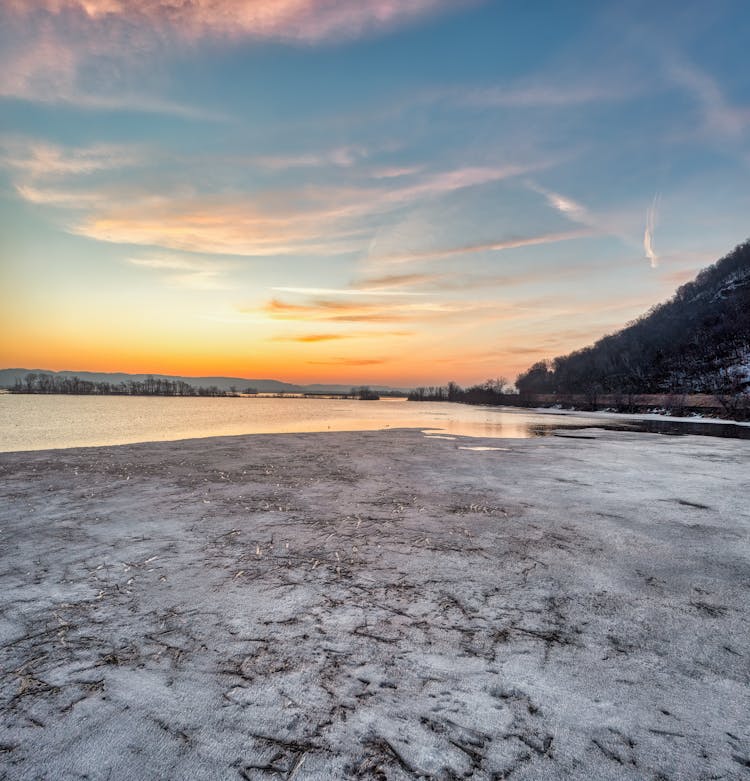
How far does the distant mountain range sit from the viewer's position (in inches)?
3455

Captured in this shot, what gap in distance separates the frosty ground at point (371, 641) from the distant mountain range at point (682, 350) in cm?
8029

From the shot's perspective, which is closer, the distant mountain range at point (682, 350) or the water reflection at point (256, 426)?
the water reflection at point (256, 426)

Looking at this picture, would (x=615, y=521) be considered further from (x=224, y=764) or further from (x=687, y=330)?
(x=687, y=330)

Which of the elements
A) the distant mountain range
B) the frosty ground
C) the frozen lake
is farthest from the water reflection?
the distant mountain range

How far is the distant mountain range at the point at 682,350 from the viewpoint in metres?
87.8

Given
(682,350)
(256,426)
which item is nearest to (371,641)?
(256,426)

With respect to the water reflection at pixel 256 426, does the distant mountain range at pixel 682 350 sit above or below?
above

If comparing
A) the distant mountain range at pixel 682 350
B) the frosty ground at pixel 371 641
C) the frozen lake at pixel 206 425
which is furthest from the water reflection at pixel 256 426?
the distant mountain range at pixel 682 350

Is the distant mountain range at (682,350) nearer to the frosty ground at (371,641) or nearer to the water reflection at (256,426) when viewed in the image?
the water reflection at (256,426)

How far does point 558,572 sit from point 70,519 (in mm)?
7252

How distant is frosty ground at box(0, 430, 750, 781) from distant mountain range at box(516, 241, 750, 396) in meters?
80.3

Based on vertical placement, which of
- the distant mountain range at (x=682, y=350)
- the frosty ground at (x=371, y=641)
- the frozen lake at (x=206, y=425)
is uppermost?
the distant mountain range at (x=682, y=350)

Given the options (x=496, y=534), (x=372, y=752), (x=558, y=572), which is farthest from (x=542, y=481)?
(x=372, y=752)

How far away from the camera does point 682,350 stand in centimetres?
10794
